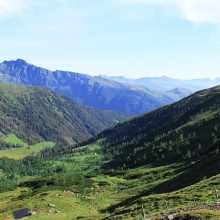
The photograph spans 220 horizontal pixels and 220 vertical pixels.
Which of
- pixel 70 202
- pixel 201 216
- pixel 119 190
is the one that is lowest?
pixel 119 190

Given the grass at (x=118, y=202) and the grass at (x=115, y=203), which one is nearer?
the grass at (x=118, y=202)

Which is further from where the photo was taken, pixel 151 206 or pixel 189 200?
pixel 151 206

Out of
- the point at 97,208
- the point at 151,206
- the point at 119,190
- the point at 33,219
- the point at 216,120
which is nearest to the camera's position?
the point at 151,206

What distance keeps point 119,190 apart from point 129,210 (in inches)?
2119

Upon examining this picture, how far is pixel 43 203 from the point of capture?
235ft

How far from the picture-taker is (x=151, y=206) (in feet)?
163

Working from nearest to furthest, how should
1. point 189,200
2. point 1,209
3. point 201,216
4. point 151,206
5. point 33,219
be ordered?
point 201,216 → point 189,200 → point 151,206 → point 33,219 → point 1,209

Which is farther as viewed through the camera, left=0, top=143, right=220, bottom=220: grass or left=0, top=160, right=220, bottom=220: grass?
left=0, top=160, right=220, bottom=220: grass

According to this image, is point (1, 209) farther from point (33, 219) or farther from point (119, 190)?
point (119, 190)

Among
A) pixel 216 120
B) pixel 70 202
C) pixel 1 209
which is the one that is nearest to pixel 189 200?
pixel 70 202

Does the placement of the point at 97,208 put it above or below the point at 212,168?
below

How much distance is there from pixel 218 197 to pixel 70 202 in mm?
46274

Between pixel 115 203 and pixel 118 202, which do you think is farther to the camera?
pixel 118 202

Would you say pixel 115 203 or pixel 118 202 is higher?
pixel 115 203
